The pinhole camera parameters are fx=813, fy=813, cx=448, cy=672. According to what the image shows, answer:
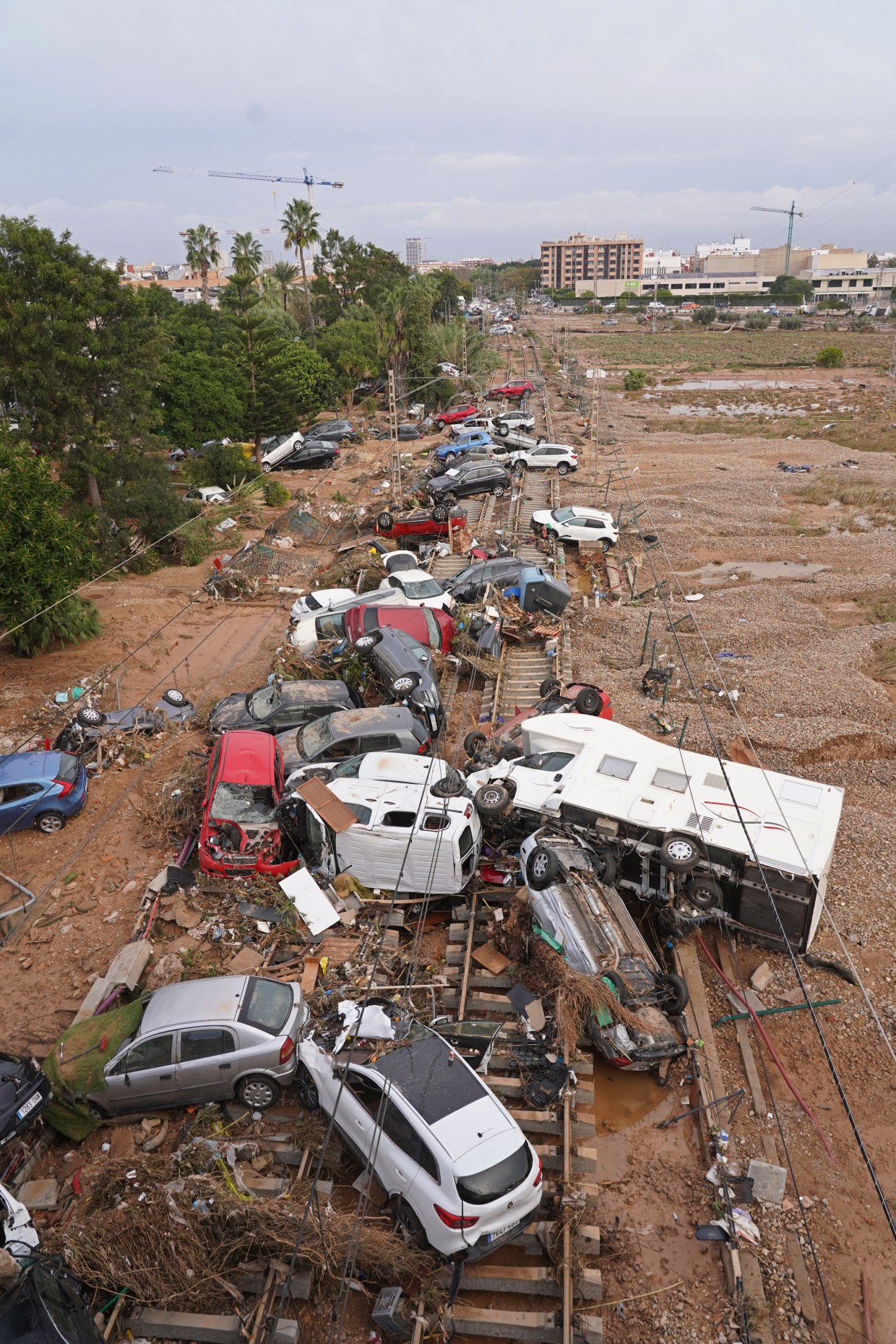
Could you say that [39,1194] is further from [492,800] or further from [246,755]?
[492,800]

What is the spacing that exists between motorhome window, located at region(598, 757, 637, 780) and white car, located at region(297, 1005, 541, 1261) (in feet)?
14.9

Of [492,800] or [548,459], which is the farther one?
[548,459]

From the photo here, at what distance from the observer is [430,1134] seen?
6.98 m

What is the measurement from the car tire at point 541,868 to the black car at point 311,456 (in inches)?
1277

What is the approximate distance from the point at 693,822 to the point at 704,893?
90 cm

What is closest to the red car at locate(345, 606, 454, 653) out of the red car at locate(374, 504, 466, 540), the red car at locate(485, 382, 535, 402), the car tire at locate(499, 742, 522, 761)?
the car tire at locate(499, 742, 522, 761)

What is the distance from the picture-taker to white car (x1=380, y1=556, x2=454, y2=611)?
1880cm

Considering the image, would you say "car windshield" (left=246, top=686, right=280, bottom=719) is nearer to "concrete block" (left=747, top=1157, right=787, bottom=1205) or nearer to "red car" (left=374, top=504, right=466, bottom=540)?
"concrete block" (left=747, top=1157, right=787, bottom=1205)

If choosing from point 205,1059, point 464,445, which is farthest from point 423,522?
point 205,1059

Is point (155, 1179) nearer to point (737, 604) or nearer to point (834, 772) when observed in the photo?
point (834, 772)

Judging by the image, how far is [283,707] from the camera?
14859 millimetres

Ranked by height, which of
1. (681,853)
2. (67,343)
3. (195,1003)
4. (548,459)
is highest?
(67,343)

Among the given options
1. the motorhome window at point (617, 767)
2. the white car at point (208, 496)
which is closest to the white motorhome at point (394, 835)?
the motorhome window at point (617, 767)

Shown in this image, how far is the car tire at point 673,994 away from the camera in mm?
9125
